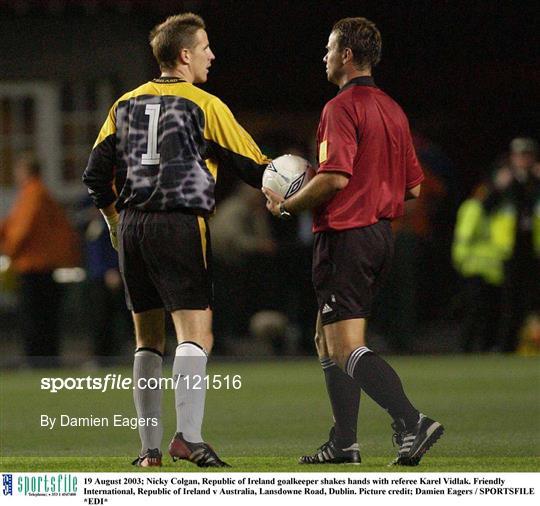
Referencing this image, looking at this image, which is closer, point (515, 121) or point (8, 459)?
point (8, 459)

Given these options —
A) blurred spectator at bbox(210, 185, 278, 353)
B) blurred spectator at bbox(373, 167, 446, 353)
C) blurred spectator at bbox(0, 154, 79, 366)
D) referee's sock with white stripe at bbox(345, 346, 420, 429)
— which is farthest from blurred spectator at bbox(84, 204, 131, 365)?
referee's sock with white stripe at bbox(345, 346, 420, 429)

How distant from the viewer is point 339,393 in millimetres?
7977

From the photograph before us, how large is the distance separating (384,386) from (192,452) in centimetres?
92

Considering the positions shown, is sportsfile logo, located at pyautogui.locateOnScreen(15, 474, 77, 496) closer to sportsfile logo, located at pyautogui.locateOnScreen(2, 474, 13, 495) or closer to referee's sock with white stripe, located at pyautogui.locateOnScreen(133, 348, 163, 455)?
sportsfile logo, located at pyautogui.locateOnScreen(2, 474, 13, 495)

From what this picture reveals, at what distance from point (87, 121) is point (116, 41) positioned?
1.17 m

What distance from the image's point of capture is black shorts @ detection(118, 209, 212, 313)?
25.1 ft

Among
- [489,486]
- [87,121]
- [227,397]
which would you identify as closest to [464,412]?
[227,397]

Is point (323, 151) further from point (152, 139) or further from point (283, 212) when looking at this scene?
point (152, 139)

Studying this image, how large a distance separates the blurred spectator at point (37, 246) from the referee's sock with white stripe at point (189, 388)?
8558 mm

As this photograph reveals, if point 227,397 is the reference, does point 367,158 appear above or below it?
above

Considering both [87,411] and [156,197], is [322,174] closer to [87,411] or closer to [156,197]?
[156,197]

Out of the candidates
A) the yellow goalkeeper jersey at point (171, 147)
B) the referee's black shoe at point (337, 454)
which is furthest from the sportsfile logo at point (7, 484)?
the referee's black shoe at point (337, 454)

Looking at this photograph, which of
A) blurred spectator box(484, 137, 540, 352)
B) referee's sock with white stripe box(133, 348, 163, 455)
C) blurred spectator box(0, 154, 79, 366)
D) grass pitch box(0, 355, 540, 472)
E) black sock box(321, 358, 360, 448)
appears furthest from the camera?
blurred spectator box(484, 137, 540, 352)

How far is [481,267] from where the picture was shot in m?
17.2
